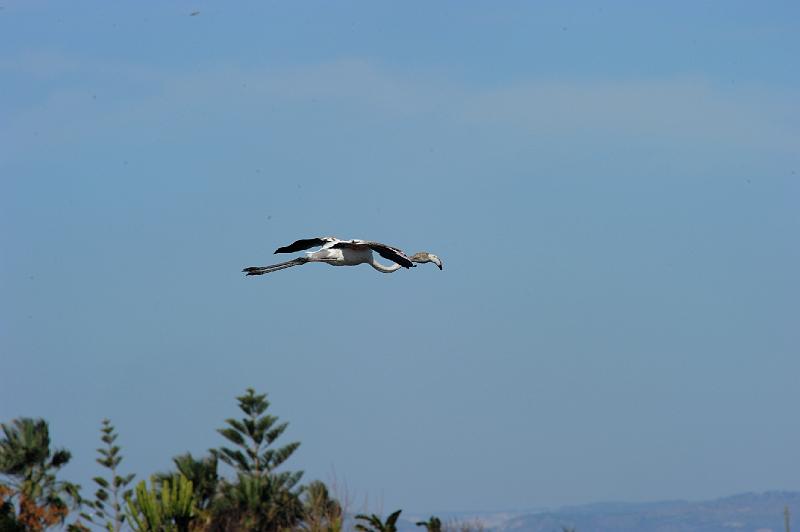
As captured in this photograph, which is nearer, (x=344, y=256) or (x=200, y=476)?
(x=344, y=256)

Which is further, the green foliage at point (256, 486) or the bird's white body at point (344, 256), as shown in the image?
the green foliage at point (256, 486)

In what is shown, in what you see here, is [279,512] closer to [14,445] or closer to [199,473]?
[199,473]

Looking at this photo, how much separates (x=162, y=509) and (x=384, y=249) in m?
16.4

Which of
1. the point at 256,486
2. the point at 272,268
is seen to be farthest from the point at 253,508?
the point at 272,268

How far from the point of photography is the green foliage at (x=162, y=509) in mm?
36531

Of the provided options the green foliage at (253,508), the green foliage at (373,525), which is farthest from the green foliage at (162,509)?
the green foliage at (253,508)

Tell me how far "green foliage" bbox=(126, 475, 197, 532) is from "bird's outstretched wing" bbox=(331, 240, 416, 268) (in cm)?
1472

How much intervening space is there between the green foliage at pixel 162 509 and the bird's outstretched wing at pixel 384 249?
14724mm

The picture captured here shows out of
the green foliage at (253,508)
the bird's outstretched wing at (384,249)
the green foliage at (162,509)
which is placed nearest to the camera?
the bird's outstretched wing at (384,249)

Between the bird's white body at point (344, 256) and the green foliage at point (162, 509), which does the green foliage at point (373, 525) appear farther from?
the bird's white body at point (344, 256)

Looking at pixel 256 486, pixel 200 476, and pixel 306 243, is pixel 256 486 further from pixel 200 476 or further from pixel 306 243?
pixel 306 243

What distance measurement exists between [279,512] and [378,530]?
14034 mm

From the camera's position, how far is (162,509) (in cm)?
3744

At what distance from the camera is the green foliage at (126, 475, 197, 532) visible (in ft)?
120
